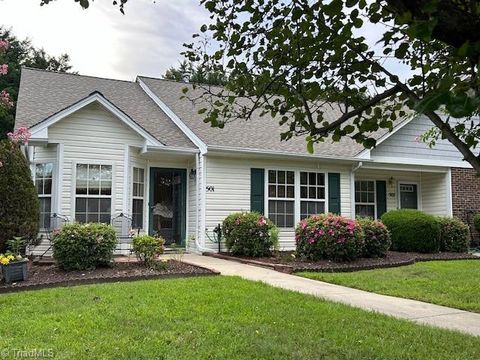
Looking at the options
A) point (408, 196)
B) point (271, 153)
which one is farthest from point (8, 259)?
point (408, 196)

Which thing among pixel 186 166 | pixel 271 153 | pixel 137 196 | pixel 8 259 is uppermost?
pixel 271 153

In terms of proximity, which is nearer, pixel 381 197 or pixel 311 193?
pixel 311 193

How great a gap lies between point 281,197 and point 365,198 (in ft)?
13.5

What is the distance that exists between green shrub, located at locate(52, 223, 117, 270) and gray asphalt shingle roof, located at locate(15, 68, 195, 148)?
4065 millimetres

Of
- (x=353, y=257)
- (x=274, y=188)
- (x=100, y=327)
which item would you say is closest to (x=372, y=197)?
(x=274, y=188)

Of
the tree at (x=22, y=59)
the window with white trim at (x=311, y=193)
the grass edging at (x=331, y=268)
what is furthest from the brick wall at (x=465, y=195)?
the tree at (x=22, y=59)

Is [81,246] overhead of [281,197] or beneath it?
beneath

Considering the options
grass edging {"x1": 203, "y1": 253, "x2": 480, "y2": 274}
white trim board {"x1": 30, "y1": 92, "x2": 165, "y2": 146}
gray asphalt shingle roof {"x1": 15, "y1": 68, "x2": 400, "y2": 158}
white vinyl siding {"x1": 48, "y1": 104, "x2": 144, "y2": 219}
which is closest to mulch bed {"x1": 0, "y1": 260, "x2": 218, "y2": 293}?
grass edging {"x1": 203, "y1": 253, "x2": 480, "y2": 274}

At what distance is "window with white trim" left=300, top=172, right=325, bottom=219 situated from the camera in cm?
1454

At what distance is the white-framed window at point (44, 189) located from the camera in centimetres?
1172

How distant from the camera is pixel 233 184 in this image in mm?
13633

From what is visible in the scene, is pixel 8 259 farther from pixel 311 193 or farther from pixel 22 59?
pixel 22 59

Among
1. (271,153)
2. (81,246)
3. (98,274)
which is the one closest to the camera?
(98,274)

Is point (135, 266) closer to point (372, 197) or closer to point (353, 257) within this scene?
point (353, 257)
